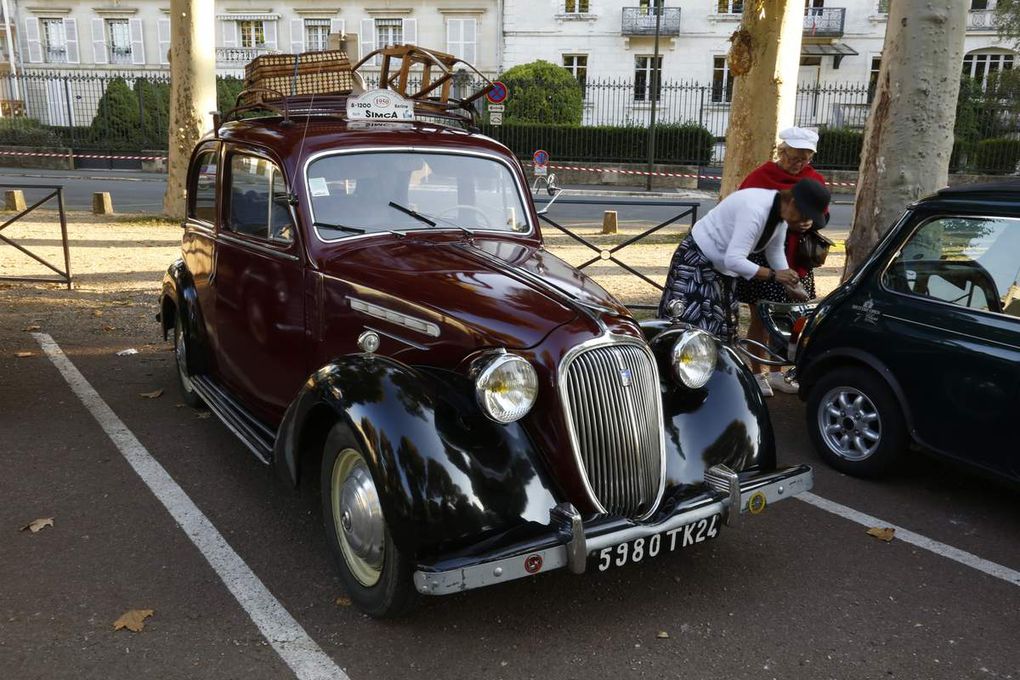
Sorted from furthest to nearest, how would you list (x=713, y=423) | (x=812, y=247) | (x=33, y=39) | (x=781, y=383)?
(x=33, y=39) < (x=781, y=383) < (x=812, y=247) < (x=713, y=423)

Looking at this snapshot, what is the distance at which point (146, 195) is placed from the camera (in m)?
21.5

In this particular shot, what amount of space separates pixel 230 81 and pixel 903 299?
3549 cm

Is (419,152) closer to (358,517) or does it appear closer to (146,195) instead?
(358,517)

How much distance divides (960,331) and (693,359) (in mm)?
1619

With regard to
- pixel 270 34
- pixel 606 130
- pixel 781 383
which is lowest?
pixel 781 383

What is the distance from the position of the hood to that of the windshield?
0.19 meters

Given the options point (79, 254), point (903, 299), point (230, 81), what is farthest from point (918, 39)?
point (230, 81)

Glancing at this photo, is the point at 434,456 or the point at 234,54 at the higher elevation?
the point at 234,54

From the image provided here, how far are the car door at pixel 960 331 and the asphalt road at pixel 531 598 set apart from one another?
50 cm

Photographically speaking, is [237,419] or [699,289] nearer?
[237,419]

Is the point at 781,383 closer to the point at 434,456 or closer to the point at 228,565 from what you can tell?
the point at 434,456

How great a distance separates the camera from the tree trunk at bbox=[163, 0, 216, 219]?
14211 mm

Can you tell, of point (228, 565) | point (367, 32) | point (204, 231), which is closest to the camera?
point (228, 565)

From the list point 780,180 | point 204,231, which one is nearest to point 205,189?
point 204,231
